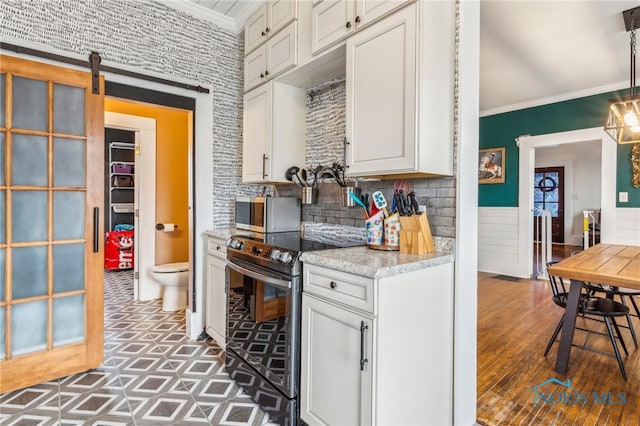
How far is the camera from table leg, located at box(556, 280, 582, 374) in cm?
226

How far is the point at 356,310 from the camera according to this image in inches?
54.4

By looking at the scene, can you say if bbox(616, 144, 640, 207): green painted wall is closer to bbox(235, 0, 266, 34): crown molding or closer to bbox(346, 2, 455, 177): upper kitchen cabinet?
bbox(346, 2, 455, 177): upper kitchen cabinet

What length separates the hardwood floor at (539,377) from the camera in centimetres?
184

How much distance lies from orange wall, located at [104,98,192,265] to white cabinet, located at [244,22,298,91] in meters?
1.48

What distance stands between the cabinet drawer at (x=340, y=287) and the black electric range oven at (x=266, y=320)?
10 centimetres

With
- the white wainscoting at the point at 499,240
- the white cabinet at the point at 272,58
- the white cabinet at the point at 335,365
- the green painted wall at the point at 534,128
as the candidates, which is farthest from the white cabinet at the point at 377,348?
the white wainscoting at the point at 499,240

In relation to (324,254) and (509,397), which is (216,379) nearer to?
(324,254)

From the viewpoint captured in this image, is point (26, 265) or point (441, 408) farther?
point (26, 265)

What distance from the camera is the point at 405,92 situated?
159cm

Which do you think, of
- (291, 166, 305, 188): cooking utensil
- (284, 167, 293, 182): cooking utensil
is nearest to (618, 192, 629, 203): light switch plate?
(291, 166, 305, 188): cooking utensil

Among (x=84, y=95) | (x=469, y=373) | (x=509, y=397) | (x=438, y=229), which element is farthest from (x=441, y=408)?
(x=84, y=95)

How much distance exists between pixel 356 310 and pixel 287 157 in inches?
61.7

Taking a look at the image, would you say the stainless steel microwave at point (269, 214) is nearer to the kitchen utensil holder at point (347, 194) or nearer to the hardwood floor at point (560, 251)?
the kitchen utensil holder at point (347, 194)

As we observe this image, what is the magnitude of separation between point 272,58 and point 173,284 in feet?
7.88
